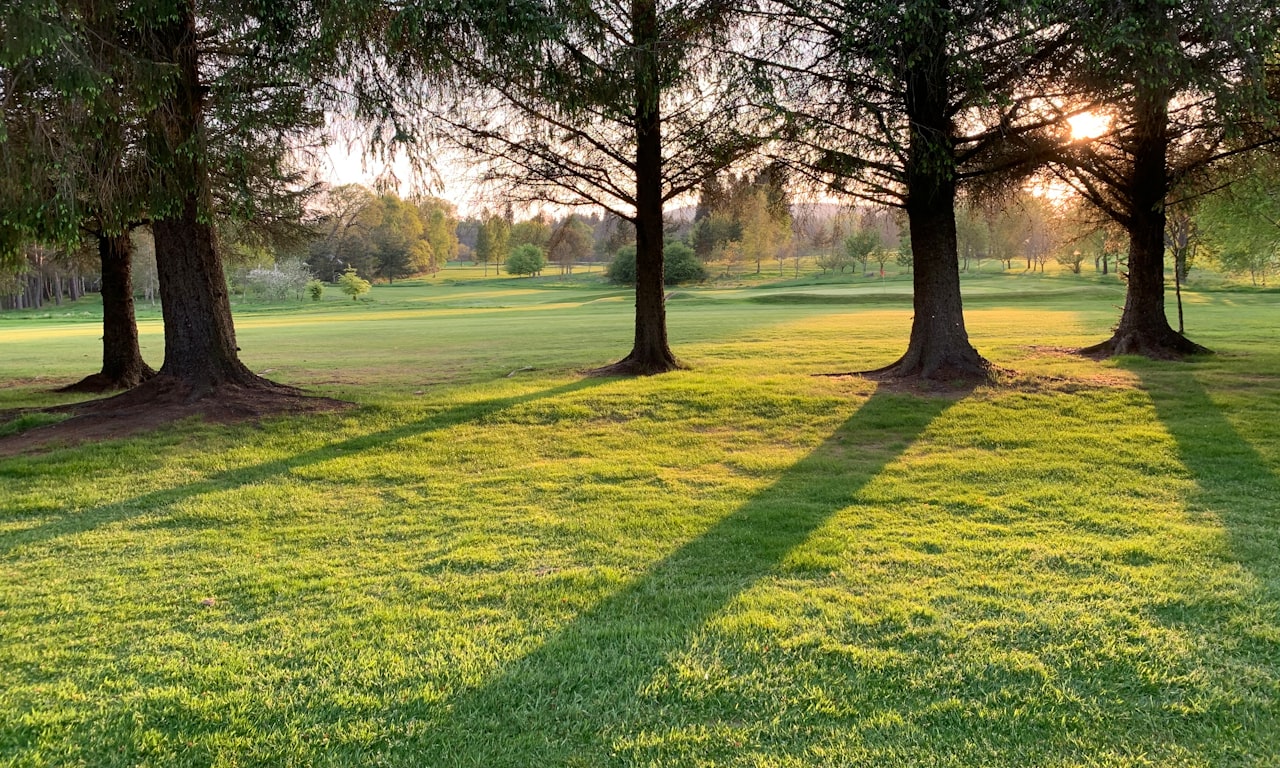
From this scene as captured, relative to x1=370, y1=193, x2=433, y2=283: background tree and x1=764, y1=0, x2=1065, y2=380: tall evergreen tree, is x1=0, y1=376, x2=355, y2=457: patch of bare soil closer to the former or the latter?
x1=764, y1=0, x2=1065, y2=380: tall evergreen tree

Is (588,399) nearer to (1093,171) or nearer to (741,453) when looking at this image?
(741,453)

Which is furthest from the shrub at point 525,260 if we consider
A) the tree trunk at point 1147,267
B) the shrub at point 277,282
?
the tree trunk at point 1147,267

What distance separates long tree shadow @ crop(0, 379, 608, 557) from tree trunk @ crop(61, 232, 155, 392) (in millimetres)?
8927

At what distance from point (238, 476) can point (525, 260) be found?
3758 inches

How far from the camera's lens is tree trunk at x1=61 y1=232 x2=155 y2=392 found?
14.5 metres

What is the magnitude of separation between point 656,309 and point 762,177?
3.08 m

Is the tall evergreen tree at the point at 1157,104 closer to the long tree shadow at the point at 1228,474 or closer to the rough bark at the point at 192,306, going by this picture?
the long tree shadow at the point at 1228,474

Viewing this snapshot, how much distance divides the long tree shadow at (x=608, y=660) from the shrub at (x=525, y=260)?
94.9 metres

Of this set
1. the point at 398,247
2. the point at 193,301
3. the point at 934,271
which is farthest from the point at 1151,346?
the point at 398,247

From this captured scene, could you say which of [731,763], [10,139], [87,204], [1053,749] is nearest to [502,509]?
[731,763]

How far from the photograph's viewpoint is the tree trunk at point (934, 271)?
1102 cm

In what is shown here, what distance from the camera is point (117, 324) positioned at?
48.4ft

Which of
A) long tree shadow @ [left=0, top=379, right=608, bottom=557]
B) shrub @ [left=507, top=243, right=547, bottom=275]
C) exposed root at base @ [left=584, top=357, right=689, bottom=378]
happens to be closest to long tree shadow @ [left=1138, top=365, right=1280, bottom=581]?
exposed root at base @ [left=584, top=357, right=689, bottom=378]

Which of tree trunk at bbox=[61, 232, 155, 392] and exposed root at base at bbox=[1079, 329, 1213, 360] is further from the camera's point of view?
tree trunk at bbox=[61, 232, 155, 392]
